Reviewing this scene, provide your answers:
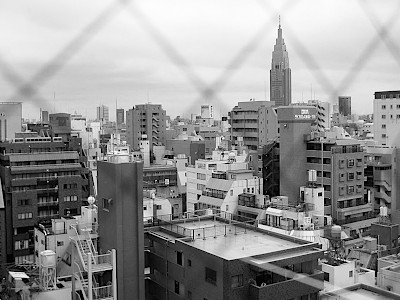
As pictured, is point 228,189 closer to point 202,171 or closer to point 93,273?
point 202,171

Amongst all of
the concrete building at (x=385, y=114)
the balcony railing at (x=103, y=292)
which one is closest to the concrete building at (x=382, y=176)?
the concrete building at (x=385, y=114)

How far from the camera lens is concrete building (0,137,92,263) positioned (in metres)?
7.13

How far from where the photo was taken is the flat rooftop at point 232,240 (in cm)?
402

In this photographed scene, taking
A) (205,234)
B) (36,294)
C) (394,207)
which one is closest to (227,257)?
(205,234)

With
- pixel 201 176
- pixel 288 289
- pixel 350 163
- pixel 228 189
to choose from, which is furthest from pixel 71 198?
pixel 288 289

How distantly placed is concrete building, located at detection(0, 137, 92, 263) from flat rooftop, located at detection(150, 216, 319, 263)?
2960 millimetres

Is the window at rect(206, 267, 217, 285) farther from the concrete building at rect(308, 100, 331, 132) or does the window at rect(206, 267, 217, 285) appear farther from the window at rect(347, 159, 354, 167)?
the concrete building at rect(308, 100, 331, 132)

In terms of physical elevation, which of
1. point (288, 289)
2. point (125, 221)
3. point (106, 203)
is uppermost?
point (106, 203)

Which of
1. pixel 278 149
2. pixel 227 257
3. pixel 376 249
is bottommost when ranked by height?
pixel 376 249

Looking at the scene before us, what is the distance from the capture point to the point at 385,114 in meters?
13.0

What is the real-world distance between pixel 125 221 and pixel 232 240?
3.25 ft

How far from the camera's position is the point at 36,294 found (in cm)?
402

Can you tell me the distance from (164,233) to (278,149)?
13.2 ft

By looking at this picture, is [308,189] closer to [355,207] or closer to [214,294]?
[355,207]
